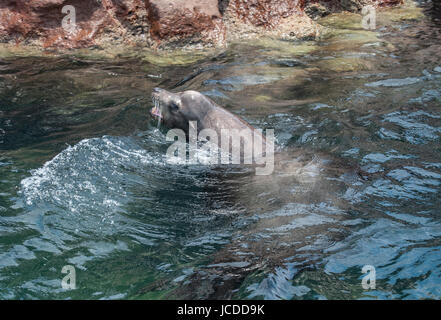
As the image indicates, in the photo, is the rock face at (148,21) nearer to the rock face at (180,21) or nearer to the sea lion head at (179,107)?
the rock face at (180,21)

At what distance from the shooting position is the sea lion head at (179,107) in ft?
18.7

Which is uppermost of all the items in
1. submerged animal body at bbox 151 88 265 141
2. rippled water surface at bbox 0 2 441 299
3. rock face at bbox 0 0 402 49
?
rock face at bbox 0 0 402 49

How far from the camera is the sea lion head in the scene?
571cm

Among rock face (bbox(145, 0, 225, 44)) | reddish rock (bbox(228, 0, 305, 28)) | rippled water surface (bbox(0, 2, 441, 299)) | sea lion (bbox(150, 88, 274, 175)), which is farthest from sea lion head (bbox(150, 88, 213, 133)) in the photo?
reddish rock (bbox(228, 0, 305, 28))

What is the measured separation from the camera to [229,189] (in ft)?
15.7

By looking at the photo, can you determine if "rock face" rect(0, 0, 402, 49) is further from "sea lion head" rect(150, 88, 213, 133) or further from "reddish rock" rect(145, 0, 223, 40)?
"sea lion head" rect(150, 88, 213, 133)

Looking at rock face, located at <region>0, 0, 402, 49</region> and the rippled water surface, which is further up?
rock face, located at <region>0, 0, 402, 49</region>

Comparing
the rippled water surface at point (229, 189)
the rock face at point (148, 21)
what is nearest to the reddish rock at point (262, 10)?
the rock face at point (148, 21)

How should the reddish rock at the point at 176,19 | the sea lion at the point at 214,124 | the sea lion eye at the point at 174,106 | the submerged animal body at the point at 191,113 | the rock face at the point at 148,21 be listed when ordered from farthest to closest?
the reddish rock at the point at 176,19, the rock face at the point at 148,21, the sea lion eye at the point at 174,106, the submerged animal body at the point at 191,113, the sea lion at the point at 214,124

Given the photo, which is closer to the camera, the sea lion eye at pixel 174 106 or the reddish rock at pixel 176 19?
the sea lion eye at pixel 174 106

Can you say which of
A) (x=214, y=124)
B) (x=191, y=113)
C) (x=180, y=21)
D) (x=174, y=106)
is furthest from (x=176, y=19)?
(x=214, y=124)
